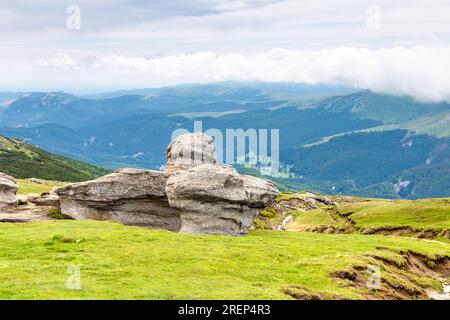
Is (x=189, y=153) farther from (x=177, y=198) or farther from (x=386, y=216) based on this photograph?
(x=386, y=216)

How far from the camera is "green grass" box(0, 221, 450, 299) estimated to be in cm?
3703

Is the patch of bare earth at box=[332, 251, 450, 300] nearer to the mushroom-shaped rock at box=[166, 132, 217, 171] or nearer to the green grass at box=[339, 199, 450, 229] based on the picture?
the mushroom-shaped rock at box=[166, 132, 217, 171]

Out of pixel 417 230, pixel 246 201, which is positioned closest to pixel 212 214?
pixel 246 201

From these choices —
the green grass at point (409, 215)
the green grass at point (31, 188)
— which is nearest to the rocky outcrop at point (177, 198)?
the green grass at point (31, 188)

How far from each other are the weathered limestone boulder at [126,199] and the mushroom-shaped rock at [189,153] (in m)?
12.3

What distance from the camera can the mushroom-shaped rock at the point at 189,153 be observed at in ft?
290

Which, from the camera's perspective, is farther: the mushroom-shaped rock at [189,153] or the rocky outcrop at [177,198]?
the mushroom-shaped rock at [189,153]

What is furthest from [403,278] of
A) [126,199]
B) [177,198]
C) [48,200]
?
[48,200]

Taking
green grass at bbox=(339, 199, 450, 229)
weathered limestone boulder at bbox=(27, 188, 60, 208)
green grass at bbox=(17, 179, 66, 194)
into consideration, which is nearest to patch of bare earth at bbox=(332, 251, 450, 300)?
weathered limestone boulder at bbox=(27, 188, 60, 208)

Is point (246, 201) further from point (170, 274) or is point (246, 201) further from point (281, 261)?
point (170, 274)

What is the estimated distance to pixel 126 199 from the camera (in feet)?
247

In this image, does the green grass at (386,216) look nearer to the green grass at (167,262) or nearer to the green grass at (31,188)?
the green grass at (167,262)

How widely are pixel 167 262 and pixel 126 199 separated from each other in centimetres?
3036
